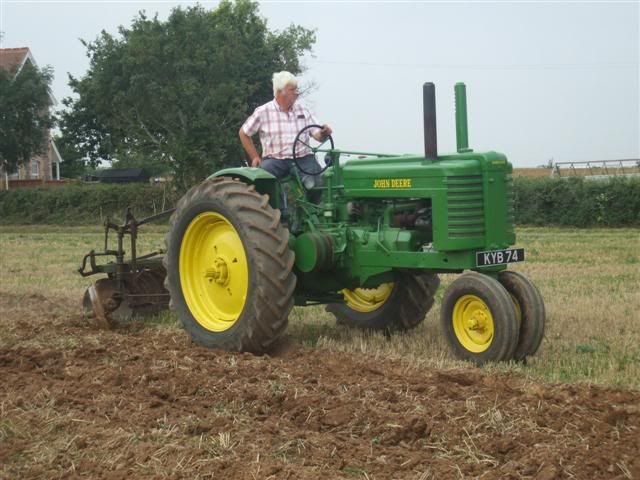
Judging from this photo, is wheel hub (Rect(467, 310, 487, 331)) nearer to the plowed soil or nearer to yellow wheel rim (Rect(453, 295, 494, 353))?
yellow wheel rim (Rect(453, 295, 494, 353))

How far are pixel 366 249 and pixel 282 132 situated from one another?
1.18 meters

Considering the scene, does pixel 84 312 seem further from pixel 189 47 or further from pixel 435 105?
pixel 189 47

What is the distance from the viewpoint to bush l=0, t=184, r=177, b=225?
103ft

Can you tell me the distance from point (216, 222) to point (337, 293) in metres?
1.17

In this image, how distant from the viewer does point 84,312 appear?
8016mm

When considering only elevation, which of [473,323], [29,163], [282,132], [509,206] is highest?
[29,163]

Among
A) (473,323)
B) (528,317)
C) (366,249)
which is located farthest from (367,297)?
(528,317)

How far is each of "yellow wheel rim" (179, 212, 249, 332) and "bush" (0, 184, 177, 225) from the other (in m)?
24.4

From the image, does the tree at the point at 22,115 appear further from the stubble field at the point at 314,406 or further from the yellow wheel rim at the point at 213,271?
the yellow wheel rim at the point at 213,271

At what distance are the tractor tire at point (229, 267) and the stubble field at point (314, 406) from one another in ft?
0.74

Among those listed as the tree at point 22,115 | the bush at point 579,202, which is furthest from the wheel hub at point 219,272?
the tree at point 22,115

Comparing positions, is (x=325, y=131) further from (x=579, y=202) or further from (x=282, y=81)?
(x=579, y=202)

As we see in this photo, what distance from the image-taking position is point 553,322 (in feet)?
25.3

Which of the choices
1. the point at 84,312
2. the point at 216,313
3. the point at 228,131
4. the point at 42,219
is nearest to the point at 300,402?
the point at 216,313
